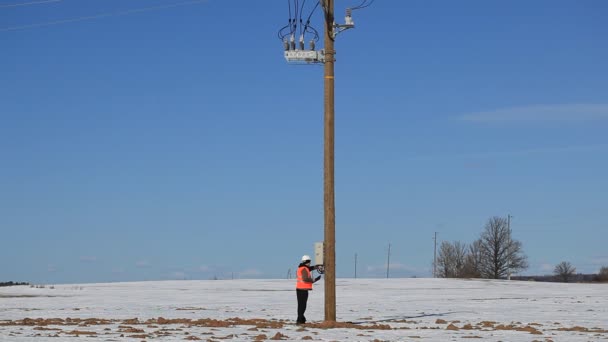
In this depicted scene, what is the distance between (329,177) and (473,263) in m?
126

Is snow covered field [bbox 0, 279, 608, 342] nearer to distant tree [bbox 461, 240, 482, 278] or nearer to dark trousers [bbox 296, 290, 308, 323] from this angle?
dark trousers [bbox 296, 290, 308, 323]

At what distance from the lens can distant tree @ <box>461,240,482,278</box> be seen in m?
143

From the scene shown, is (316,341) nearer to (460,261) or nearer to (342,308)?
(342,308)

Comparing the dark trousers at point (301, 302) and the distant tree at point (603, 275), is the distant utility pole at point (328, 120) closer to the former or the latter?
the dark trousers at point (301, 302)

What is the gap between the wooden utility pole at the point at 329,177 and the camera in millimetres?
25641

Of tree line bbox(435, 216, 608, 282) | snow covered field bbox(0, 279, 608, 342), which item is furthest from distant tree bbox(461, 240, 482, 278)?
snow covered field bbox(0, 279, 608, 342)

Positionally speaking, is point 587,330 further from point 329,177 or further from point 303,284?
A: point 329,177

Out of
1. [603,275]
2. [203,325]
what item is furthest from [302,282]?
[603,275]

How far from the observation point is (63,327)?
24.2 metres

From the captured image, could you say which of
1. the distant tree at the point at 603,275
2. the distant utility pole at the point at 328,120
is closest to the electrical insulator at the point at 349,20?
the distant utility pole at the point at 328,120

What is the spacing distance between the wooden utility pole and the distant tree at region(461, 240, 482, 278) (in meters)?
118

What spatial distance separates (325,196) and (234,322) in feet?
15.7

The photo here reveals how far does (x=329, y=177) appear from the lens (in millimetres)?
25672

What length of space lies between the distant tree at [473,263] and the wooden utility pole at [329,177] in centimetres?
11848
